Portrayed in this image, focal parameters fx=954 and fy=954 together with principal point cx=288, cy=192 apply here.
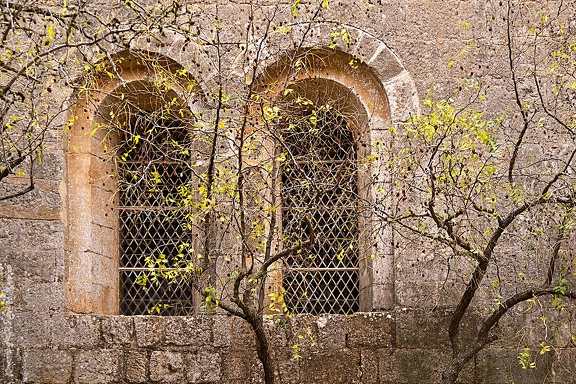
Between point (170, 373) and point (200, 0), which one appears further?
point (200, 0)

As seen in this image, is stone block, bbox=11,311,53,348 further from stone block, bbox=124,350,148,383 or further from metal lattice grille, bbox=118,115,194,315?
metal lattice grille, bbox=118,115,194,315

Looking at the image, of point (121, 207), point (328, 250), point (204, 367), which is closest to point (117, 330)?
point (204, 367)

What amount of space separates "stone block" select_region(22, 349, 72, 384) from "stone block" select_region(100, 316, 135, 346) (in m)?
0.32

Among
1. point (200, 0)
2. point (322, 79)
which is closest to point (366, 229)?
point (322, 79)

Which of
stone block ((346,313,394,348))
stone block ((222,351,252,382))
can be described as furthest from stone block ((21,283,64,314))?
stone block ((346,313,394,348))

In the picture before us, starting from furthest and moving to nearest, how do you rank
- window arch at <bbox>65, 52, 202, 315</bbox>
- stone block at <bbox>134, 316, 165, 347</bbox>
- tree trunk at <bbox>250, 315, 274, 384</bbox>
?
1. window arch at <bbox>65, 52, 202, 315</bbox>
2. stone block at <bbox>134, 316, 165, 347</bbox>
3. tree trunk at <bbox>250, 315, 274, 384</bbox>

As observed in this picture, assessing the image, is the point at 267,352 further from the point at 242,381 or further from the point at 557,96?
the point at 557,96

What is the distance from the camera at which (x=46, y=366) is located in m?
7.29

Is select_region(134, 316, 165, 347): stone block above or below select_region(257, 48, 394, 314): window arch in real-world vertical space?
below

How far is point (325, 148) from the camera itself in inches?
314

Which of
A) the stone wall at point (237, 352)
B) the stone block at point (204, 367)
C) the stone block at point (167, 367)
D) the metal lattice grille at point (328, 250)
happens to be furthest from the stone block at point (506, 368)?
the stone block at point (167, 367)

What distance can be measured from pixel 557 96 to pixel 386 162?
4.88ft

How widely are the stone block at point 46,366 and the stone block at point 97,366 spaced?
8cm

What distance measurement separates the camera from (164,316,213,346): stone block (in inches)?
291
